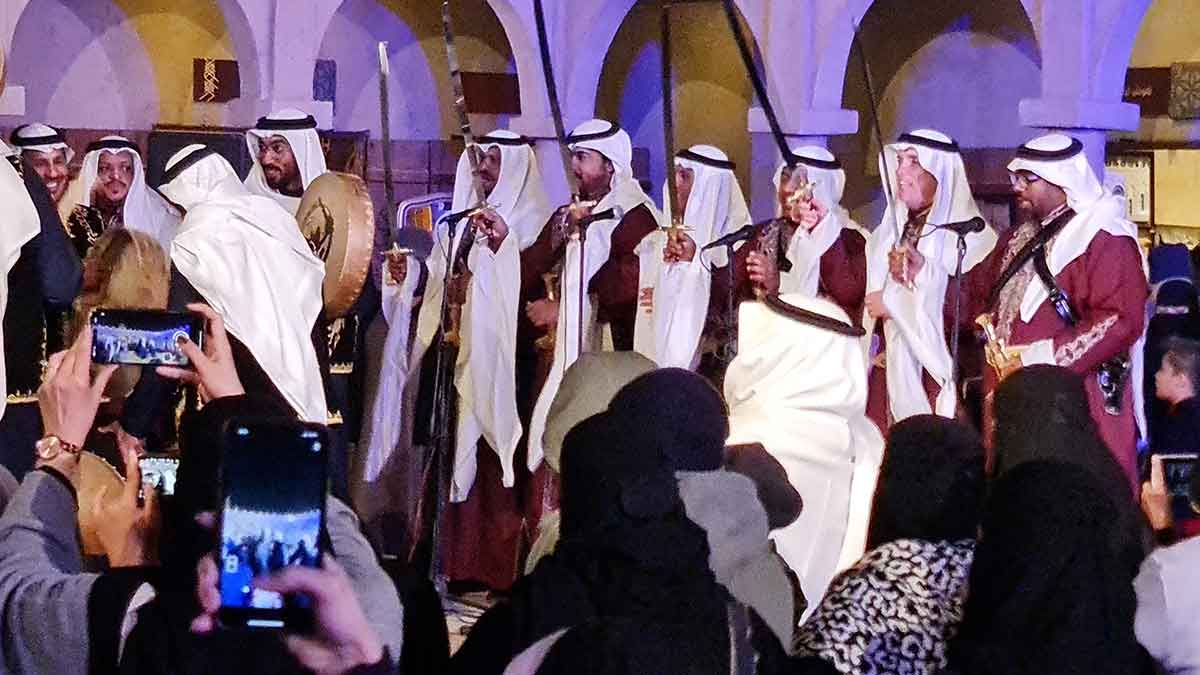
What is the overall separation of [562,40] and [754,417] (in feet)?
26.8

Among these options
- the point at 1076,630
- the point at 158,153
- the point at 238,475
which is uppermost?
the point at 158,153

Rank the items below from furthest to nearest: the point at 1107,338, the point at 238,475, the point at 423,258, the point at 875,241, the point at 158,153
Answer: the point at 158,153 → the point at 423,258 → the point at 875,241 → the point at 1107,338 → the point at 238,475

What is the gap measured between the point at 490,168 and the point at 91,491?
506 centimetres

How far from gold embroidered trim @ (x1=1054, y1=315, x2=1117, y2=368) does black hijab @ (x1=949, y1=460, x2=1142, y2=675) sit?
403 centimetres

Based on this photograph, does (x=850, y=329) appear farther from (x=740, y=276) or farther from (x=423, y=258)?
(x=423, y=258)

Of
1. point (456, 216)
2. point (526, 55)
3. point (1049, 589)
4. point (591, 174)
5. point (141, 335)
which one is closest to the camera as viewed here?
point (1049, 589)

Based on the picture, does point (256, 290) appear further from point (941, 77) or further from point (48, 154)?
point (941, 77)

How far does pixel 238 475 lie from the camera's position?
2.20m

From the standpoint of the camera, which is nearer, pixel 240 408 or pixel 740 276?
pixel 240 408

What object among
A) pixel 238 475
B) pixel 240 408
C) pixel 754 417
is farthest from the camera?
pixel 754 417

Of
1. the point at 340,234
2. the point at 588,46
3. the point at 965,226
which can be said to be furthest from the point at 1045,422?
the point at 588,46

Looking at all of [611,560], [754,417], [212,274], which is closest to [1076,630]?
[611,560]

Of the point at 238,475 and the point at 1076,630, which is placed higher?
the point at 238,475

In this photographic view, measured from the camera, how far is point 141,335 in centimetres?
367
